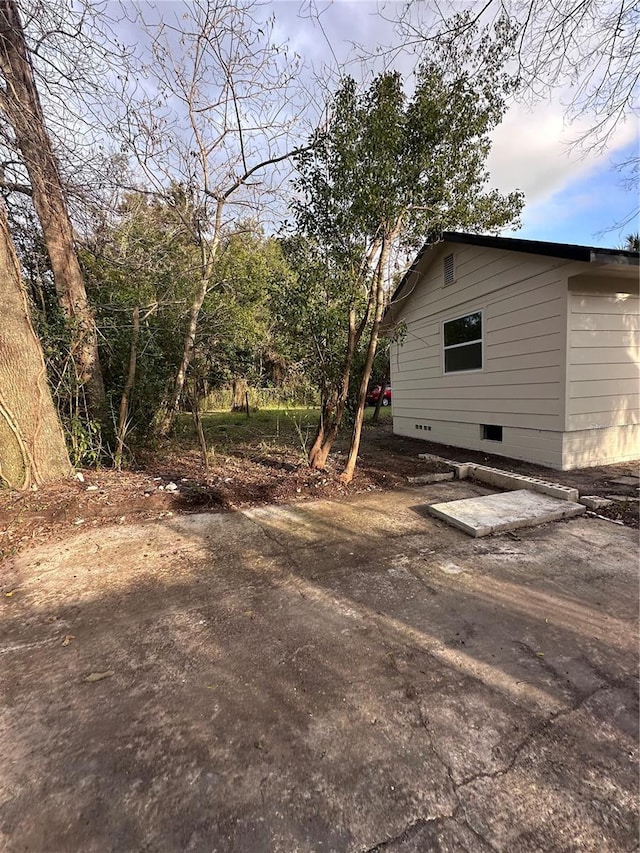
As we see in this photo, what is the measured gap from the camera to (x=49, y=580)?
103 inches

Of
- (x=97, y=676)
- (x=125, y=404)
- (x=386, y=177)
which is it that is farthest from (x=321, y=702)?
(x=386, y=177)

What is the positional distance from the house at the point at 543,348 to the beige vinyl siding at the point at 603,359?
0.01 meters

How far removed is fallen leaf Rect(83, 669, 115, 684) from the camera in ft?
5.59

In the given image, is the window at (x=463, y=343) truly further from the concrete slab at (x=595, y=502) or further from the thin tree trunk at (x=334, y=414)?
the concrete slab at (x=595, y=502)

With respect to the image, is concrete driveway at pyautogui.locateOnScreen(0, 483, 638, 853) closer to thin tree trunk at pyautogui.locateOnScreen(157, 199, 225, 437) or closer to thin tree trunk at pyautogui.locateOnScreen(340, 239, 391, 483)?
thin tree trunk at pyautogui.locateOnScreen(340, 239, 391, 483)

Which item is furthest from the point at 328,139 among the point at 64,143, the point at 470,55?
the point at 64,143

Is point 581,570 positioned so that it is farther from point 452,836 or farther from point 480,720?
point 452,836

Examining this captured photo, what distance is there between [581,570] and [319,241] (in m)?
4.44

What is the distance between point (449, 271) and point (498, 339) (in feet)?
6.63

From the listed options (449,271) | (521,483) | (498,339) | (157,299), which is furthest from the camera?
(449,271)

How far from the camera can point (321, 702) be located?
5.13 feet

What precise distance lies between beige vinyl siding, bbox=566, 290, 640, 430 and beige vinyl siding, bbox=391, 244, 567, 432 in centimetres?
17

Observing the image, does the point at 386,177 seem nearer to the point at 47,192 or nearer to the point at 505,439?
the point at 47,192

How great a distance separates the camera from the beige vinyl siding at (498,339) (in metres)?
5.35
